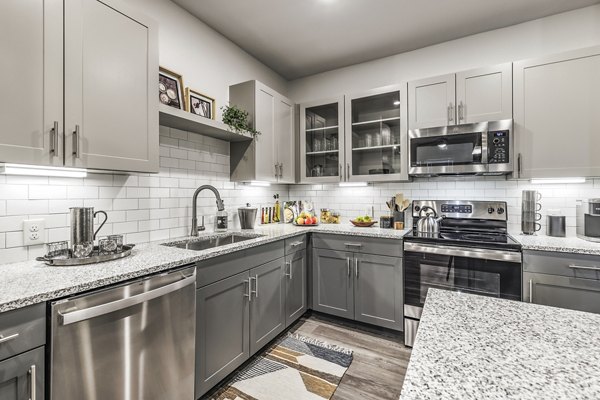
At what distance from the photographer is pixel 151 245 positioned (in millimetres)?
1918

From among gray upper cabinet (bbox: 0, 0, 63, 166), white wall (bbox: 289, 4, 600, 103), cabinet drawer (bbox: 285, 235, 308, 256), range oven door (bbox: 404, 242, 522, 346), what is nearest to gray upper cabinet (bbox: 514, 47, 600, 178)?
white wall (bbox: 289, 4, 600, 103)

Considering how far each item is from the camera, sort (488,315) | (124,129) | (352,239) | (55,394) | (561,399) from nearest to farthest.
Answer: (561,399) < (488,315) < (55,394) < (124,129) < (352,239)

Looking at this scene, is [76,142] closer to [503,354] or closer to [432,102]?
[503,354]

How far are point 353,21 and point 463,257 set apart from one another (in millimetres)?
2166

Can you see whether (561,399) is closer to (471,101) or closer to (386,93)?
(471,101)

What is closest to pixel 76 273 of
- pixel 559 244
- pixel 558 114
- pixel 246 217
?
pixel 246 217

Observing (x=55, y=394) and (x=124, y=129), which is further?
(x=124, y=129)

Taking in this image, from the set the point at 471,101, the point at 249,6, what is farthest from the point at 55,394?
the point at 471,101

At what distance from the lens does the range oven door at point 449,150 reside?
2393 millimetres

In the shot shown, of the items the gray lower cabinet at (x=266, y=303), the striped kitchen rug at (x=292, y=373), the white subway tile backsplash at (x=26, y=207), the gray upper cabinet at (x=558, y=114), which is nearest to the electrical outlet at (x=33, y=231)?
the white subway tile backsplash at (x=26, y=207)

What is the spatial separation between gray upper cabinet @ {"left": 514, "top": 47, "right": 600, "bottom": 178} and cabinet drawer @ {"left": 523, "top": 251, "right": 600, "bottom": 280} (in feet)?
2.18

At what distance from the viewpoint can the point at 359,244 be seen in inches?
103

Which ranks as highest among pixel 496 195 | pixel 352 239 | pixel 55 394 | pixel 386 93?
pixel 386 93

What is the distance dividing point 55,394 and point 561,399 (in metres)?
1.47
